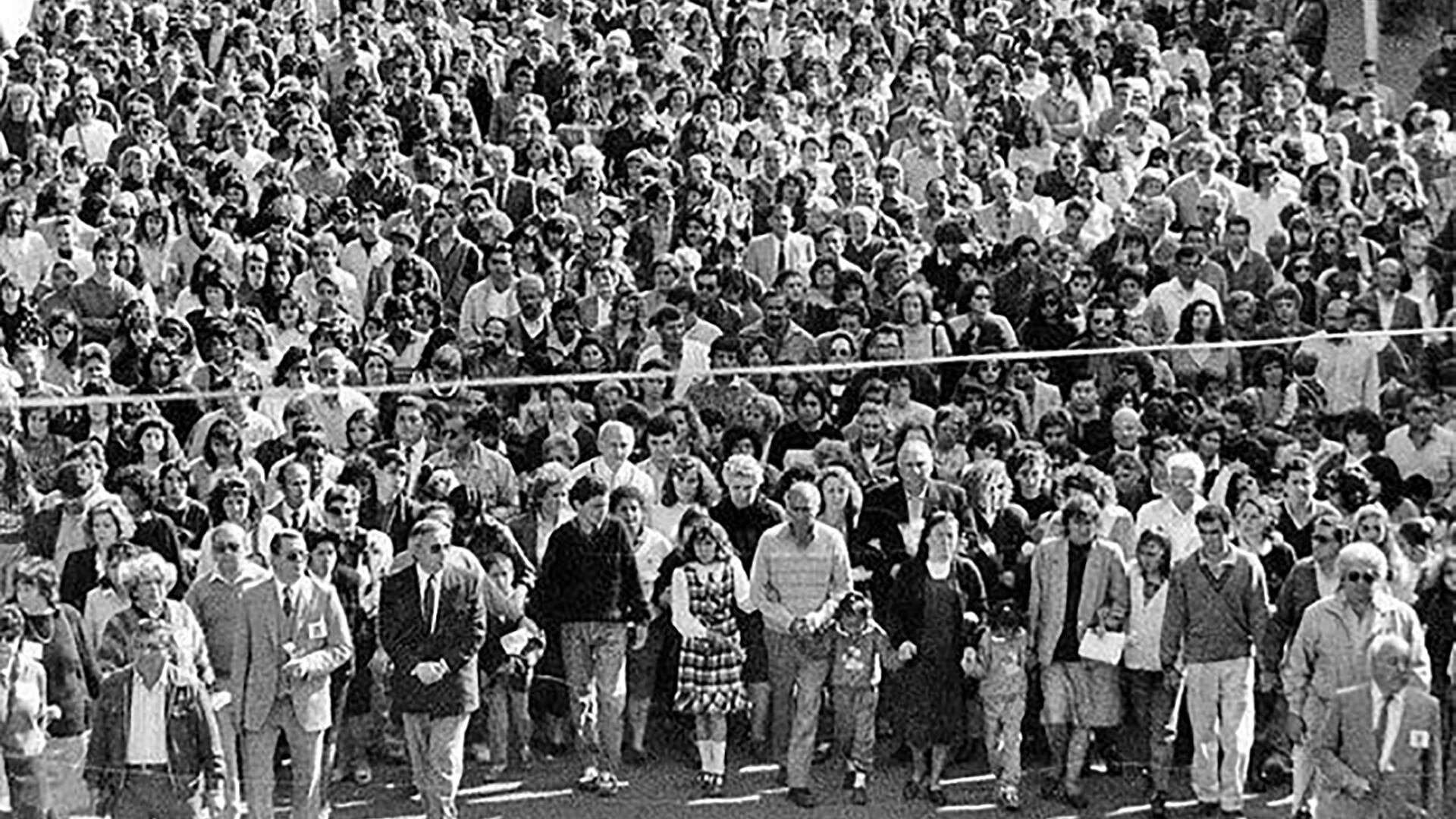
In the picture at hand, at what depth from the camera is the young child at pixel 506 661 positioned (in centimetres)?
1259

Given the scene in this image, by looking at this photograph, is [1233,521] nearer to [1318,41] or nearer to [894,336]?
[894,336]

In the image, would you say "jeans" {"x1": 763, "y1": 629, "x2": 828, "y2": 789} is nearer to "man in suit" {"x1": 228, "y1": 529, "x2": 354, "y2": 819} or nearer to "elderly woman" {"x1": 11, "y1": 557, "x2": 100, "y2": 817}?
"man in suit" {"x1": 228, "y1": 529, "x2": 354, "y2": 819}

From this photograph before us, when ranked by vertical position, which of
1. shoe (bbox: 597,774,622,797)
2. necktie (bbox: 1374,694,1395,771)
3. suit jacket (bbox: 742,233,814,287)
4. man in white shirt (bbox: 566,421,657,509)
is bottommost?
shoe (bbox: 597,774,622,797)

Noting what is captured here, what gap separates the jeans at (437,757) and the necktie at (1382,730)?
386 centimetres

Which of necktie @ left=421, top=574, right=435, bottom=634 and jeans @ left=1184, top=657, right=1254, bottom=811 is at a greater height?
necktie @ left=421, top=574, right=435, bottom=634

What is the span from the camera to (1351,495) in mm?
12789

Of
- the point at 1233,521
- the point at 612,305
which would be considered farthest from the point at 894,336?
the point at 1233,521

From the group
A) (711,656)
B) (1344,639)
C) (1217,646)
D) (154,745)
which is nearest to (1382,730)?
(1344,639)

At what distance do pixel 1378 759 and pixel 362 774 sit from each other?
4.43 meters

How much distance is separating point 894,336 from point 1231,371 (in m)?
1.73

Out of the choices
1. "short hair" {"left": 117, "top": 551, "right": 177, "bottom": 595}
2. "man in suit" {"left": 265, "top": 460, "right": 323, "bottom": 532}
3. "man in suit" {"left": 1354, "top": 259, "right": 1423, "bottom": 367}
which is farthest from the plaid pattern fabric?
"man in suit" {"left": 1354, "top": 259, "right": 1423, "bottom": 367}

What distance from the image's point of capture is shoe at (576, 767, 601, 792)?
1267 cm

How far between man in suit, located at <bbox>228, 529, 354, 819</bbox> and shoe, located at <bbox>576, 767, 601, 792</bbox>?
122 centimetres

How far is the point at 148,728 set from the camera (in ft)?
38.0
